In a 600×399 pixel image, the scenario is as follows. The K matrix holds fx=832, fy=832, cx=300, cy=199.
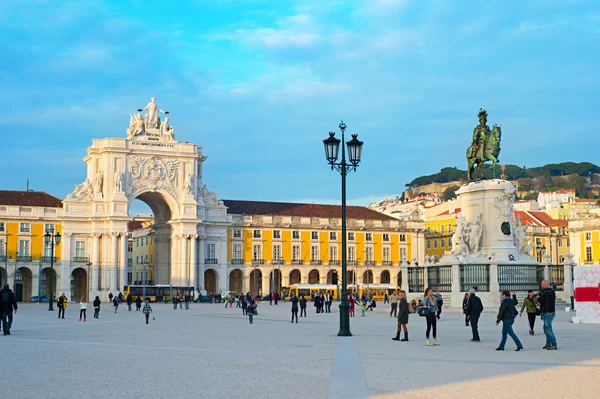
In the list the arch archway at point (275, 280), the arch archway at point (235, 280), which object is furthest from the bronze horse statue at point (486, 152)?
the arch archway at point (235, 280)

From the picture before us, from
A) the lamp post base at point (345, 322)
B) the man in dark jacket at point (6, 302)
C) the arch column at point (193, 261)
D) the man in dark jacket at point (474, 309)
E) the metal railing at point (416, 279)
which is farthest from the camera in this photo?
the arch column at point (193, 261)

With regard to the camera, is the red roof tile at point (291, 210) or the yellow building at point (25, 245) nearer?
the yellow building at point (25, 245)

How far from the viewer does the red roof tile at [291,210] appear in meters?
94.2

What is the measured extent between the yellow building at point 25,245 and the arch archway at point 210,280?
16.3 meters

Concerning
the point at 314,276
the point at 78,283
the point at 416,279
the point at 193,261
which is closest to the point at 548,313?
the point at 416,279

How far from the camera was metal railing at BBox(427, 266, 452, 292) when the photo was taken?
38.1m

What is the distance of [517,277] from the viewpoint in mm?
36094

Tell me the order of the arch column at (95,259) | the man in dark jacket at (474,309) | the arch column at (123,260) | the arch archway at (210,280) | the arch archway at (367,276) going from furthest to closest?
the arch archway at (367,276) < the arch archway at (210,280) < the arch column at (123,260) < the arch column at (95,259) < the man in dark jacket at (474,309)

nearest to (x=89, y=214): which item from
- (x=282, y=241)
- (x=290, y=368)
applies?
(x=282, y=241)

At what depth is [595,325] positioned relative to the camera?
89.8 feet

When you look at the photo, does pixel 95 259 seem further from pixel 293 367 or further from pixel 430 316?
pixel 293 367

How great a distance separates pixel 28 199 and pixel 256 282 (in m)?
25.5

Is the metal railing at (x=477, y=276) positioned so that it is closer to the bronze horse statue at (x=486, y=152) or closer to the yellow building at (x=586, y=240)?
the bronze horse statue at (x=486, y=152)

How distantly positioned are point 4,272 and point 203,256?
756 inches
